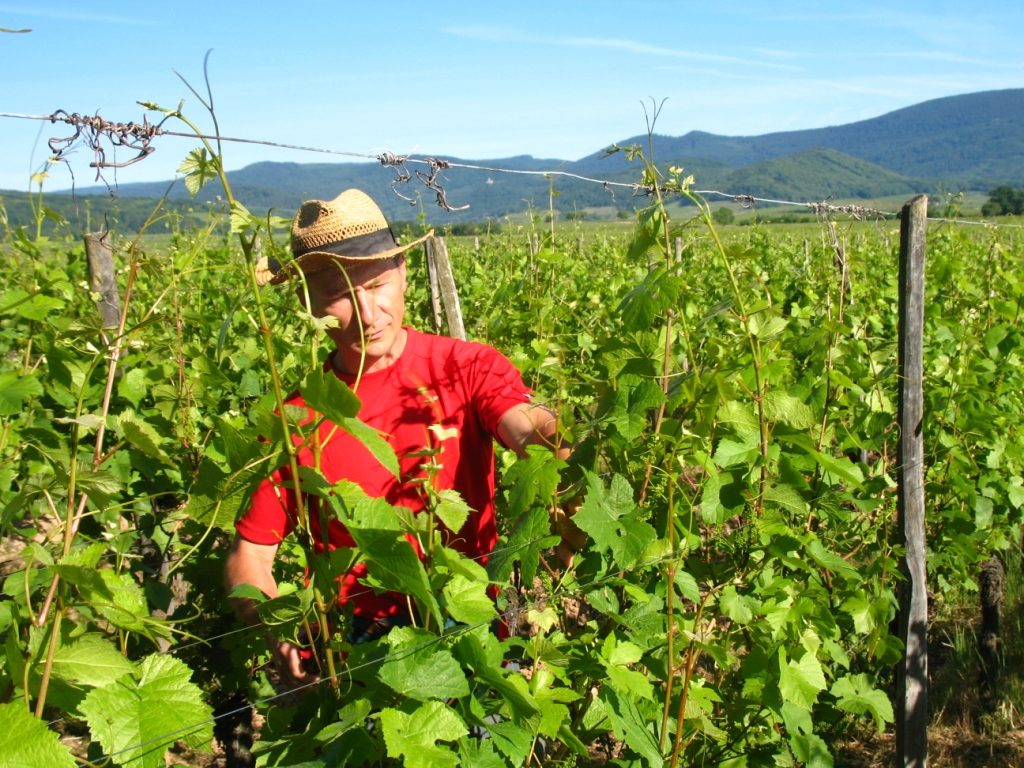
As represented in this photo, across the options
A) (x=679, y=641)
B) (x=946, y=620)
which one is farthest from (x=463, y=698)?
(x=946, y=620)

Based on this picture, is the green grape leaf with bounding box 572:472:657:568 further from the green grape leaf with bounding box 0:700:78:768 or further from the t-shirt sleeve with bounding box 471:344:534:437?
the green grape leaf with bounding box 0:700:78:768

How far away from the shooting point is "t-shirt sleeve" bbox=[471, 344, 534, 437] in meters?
1.93

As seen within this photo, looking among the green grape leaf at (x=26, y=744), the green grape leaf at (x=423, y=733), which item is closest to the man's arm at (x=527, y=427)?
the green grape leaf at (x=423, y=733)

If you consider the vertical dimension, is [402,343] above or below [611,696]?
above

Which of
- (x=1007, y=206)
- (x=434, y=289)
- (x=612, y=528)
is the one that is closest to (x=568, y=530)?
(x=612, y=528)

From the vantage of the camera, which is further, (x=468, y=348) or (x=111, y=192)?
(x=468, y=348)

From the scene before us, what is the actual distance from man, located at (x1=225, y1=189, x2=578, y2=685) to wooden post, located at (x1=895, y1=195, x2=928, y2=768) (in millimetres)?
1218

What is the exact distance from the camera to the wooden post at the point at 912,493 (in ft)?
7.98

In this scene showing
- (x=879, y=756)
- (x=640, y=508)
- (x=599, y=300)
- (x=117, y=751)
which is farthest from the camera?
(x=599, y=300)

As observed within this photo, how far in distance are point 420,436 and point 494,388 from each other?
0.67 feet

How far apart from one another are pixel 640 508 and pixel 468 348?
24.8 inches

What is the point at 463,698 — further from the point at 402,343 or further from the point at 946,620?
the point at 946,620

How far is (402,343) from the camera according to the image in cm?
206

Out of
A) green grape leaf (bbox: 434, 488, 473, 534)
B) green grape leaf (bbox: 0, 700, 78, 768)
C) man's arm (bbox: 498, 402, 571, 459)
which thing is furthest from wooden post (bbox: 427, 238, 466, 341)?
green grape leaf (bbox: 0, 700, 78, 768)
